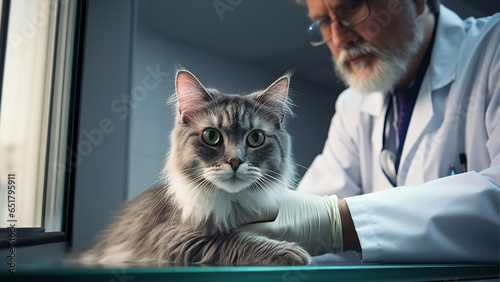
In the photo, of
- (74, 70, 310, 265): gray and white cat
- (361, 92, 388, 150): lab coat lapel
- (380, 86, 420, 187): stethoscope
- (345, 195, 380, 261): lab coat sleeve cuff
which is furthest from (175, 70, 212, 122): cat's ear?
(361, 92, 388, 150): lab coat lapel

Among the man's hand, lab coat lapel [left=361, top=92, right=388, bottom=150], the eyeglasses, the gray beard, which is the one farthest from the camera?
lab coat lapel [left=361, top=92, right=388, bottom=150]

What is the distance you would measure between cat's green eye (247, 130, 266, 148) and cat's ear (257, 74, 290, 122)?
71 millimetres

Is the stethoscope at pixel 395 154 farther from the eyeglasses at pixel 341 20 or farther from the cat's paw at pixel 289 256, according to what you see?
the cat's paw at pixel 289 256

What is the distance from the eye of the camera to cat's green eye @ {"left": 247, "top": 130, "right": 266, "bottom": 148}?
63cm

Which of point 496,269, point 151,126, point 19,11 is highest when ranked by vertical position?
point 19,11

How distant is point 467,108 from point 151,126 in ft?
3.49

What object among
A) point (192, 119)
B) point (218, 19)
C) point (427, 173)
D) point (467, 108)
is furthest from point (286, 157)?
point (467, 108)

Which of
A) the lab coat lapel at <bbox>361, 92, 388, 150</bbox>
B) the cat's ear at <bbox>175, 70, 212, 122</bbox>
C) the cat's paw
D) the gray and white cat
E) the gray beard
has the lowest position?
the cat's paw

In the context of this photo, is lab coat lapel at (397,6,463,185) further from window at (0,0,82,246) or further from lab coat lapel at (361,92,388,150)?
window at (0,0,82,246)

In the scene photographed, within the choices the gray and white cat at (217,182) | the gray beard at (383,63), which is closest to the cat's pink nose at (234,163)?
the gray and white cat at (217,182)

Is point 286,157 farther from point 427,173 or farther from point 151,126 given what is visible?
point 427,173

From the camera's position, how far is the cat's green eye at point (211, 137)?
61 centimetres

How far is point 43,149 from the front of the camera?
763 mm

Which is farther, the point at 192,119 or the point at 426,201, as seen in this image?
the point at 426,201
